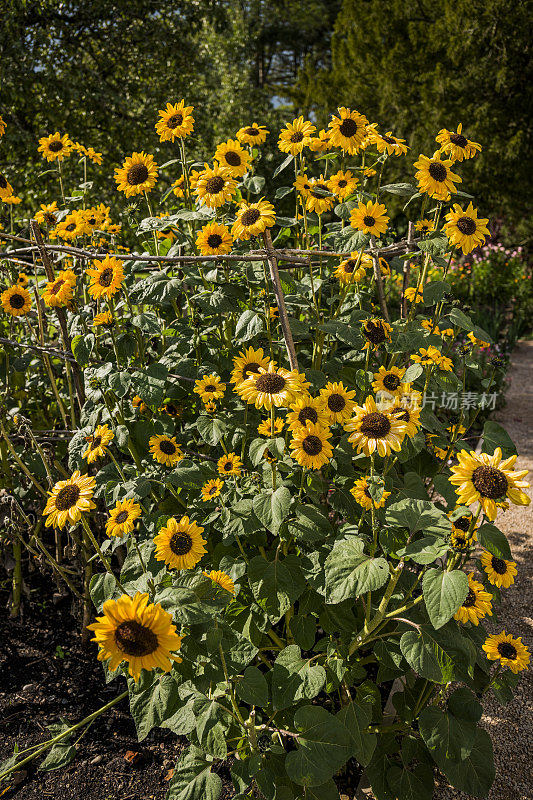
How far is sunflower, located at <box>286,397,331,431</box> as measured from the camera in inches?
60.6

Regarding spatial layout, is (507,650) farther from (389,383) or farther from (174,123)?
(174,123)

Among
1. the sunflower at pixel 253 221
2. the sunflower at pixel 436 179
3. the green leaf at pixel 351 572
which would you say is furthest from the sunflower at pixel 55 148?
the green leaf at pixel 351 572

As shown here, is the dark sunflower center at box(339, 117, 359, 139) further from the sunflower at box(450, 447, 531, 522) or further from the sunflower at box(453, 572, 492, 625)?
the sunflower at box(453, 572, 492, 625)

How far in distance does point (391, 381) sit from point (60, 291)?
4.05 feet

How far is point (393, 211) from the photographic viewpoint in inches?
379

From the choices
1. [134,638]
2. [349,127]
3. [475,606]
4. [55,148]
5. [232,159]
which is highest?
[349,127]

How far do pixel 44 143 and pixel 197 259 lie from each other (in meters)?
1.62

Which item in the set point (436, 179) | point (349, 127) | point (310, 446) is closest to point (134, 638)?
point (310, 446)

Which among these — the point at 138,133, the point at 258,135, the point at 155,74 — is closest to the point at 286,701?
the point at 258,135

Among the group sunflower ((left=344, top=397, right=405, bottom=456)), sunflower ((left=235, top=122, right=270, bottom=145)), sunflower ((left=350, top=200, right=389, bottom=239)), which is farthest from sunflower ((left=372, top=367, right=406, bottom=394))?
sunflower ((left=235, top=122, right=270, bottom=145))

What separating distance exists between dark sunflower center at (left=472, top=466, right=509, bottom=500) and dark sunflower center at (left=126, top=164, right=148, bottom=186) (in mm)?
1706

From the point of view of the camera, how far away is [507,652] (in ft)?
5.71

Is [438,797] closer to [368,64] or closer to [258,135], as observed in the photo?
[258,135]

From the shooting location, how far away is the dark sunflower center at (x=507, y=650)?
1.73 m
